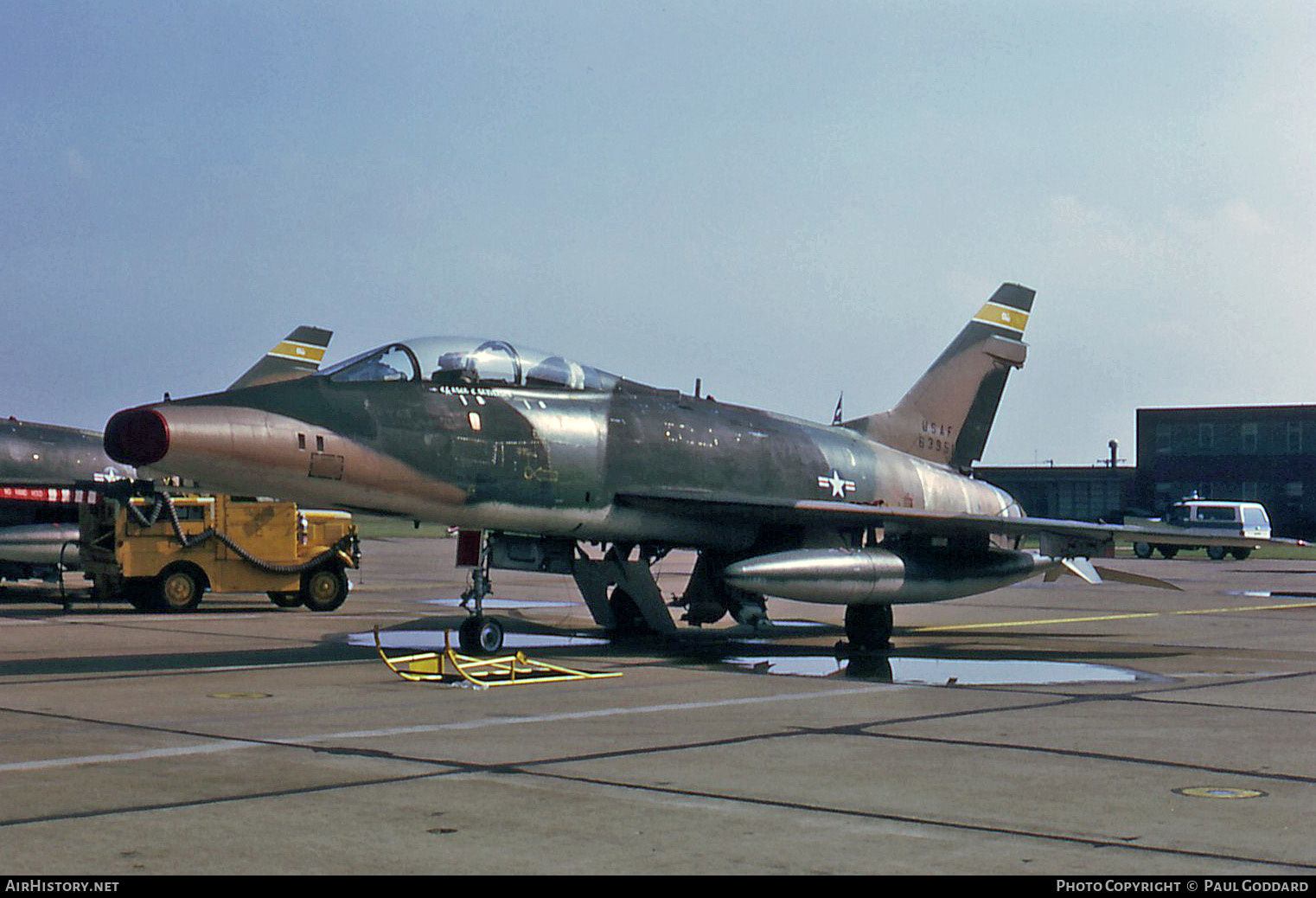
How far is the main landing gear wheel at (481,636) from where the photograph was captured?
568 inches

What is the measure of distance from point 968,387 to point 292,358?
15.2 m

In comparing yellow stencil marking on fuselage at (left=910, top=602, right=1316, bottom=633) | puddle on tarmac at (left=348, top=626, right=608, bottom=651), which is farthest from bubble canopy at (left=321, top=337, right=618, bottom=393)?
yellow stencil marking on fuselage at (left=910, top=602, right=1316, bottom=633)

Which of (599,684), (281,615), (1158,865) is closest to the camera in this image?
(1158,865)

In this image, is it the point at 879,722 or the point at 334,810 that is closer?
the point at 334,810

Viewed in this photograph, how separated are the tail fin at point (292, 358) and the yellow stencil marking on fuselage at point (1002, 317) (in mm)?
14385

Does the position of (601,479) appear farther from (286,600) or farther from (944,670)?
(286,600)

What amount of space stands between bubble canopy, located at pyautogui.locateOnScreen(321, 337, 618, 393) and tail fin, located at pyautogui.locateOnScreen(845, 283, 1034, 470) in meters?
7.32

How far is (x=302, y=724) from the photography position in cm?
988

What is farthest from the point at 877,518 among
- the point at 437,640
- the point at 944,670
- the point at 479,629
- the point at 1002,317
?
the point at 1002,317

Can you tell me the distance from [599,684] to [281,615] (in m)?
9.93

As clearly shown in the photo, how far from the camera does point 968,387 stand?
22125 mm
